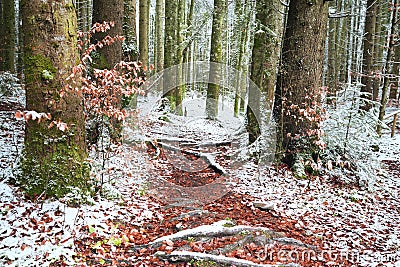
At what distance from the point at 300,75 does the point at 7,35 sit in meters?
11.6

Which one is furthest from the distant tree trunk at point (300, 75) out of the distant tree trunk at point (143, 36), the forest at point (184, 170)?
the distant tree trunk at point (143, 36)

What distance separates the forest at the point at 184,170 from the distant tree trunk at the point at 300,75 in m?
0.02

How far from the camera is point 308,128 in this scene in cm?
686

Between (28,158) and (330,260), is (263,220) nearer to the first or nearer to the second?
(330,260)

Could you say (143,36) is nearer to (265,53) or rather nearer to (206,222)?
(265,53)

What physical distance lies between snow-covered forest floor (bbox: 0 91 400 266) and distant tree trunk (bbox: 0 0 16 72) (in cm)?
701

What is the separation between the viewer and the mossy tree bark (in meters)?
4.19

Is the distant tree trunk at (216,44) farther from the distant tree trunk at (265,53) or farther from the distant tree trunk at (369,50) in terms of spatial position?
the distant tree trunk at (369,50)

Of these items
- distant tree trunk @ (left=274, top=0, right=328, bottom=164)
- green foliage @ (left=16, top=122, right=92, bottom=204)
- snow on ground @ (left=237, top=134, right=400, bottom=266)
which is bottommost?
snow on ground @ (left=237, top=134, right=400, bottom=266)

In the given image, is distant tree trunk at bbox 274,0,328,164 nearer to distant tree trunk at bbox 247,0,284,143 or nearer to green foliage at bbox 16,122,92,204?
distant tree trunk at bbox 247,0,284,143

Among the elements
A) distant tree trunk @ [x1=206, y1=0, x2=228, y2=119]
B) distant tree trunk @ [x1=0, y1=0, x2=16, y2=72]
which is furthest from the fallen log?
distant tree trunk @ [x1=0, y1=0, x2=16, y2=72]

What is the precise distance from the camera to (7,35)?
40.1 ft

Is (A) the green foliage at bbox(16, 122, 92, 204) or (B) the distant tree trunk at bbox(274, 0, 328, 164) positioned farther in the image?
(B) the distant tree trunk at bbox(274, 0, 328, 164)

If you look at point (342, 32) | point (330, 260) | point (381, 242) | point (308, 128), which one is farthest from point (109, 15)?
point (342, 32)
